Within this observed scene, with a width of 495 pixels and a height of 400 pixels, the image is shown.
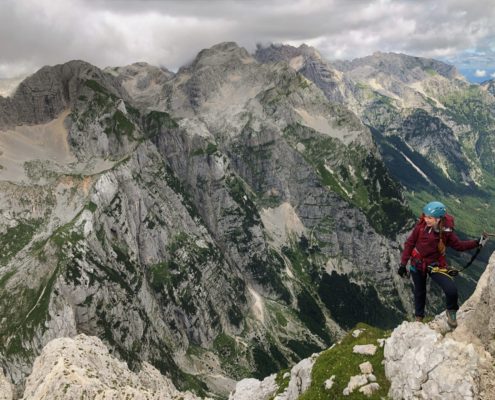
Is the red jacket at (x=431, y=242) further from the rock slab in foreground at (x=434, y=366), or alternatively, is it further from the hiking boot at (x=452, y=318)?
the rock slab in foreground at (x=434, y=366)

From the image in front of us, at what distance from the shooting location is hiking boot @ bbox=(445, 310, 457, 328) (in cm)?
3362

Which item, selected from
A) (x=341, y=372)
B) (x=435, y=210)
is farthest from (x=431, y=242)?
(x=341, y=372)

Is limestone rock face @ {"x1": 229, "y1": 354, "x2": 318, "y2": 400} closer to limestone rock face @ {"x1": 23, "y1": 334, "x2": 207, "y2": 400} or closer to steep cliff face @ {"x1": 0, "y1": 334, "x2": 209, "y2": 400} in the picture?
limestone rock face @ {"x1": 23, "y1": 334, "x2": 207, "y2": 400}

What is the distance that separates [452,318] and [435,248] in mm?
6250

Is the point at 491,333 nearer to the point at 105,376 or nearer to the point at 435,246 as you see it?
the point at 435,246

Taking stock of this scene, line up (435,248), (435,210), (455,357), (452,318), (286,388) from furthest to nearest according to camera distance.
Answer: (286,388) → (452,318) → (455,357) → (435,248) → (435,210)

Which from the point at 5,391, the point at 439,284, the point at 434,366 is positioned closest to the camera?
the point at 439,284

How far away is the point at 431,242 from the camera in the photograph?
1252 inches

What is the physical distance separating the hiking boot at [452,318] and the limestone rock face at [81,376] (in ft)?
271

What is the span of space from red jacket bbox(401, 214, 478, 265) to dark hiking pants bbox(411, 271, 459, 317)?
1.19 m

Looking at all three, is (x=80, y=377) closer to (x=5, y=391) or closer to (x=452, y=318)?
(x=5, y=391)

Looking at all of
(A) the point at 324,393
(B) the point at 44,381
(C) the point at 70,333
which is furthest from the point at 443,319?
(C) the point at 70,333

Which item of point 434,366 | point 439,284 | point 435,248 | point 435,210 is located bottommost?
point 434,366

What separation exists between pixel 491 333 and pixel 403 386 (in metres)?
8.70
